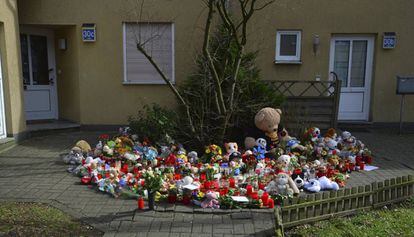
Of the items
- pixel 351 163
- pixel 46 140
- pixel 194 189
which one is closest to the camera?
pixel 194 189

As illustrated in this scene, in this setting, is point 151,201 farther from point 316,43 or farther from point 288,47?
point 316,43

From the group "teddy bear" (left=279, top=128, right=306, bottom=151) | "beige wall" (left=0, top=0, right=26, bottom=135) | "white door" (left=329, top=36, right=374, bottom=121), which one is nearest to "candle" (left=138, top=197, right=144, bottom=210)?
"teddy bear" (left=279, top=128, right=306, bottom=151)

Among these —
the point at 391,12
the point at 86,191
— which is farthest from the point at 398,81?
the point at 86,191

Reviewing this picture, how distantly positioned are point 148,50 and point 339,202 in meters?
6.58

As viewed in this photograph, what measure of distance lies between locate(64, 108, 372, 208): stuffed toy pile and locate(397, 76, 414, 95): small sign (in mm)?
2960

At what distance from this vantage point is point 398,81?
9070mm

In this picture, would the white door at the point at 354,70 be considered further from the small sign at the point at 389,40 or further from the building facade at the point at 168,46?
the small sign at the point at 389,40

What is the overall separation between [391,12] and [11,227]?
955 centimetres

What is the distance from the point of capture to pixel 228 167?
595 centimetres

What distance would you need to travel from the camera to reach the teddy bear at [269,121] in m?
6.85

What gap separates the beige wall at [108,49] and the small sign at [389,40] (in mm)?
4777

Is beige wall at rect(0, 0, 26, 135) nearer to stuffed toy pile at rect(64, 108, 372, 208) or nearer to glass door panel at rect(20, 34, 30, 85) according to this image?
glass door panel at rect(20, 34, 30, 85)

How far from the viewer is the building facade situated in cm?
912

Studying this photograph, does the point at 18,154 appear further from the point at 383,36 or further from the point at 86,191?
the point at 383,36
